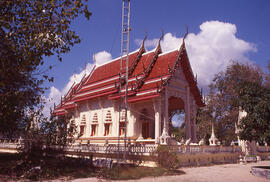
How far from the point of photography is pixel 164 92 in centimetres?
1911

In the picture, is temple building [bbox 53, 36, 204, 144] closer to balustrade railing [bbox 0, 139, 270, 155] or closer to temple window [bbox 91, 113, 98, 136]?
temple window [bbox 91, 113, 98, 136]

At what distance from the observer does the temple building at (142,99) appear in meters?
19.2

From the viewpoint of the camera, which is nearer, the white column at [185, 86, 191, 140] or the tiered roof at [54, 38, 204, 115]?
the tiered roof at [54, 38, 204, 115]

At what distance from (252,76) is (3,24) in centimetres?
3117

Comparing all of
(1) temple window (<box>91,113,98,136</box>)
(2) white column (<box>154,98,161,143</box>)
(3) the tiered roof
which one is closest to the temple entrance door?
(3) the tiered roof

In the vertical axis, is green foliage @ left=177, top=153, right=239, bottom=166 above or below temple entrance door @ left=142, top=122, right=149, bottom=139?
below

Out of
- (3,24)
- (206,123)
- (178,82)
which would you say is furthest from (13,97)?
(206,123)

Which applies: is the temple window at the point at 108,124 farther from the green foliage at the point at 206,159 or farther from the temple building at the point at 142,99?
the green foliage at the point at 206,159

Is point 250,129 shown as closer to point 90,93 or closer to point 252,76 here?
point 90,93

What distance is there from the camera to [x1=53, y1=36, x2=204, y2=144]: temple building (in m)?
19.2

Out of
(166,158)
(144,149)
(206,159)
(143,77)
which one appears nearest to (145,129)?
(143,77)

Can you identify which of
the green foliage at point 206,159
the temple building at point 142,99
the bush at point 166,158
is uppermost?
the temple building at point 142,99

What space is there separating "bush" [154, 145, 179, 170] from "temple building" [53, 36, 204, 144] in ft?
13.9

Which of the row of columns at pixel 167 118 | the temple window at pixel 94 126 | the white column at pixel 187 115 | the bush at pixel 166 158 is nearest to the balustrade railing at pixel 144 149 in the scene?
the row of columns at pixel 167 118
